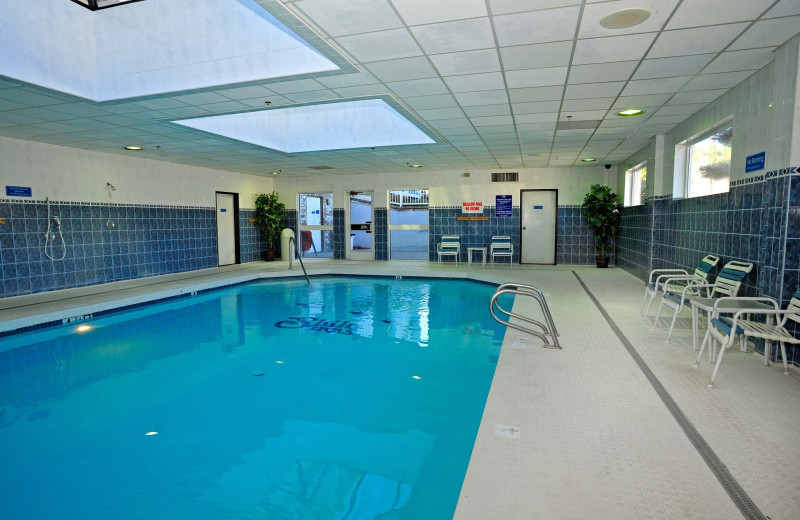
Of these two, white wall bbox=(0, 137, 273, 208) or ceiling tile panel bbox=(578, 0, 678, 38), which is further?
white wall bbox=(0, 137, 273, 208)

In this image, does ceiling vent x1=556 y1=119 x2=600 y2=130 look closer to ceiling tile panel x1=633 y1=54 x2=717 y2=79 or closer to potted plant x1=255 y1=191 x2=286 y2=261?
ceiling tile panel x1=633 y1=54 x2=717 y2=79

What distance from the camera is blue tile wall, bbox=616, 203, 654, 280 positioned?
7707 millimetres

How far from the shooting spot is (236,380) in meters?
3.98

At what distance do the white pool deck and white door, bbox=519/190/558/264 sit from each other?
22.2ft

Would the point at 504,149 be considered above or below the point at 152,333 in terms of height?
above

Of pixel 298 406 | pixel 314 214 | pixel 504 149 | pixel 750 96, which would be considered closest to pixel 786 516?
pixel 298 406

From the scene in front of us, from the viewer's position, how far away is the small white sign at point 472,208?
11656 millimetres

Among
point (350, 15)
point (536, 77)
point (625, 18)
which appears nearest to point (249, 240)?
point (536, 77)

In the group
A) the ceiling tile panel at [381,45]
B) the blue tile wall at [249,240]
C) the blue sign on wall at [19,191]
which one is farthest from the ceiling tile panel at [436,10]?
the blue tile wall at [249,240]

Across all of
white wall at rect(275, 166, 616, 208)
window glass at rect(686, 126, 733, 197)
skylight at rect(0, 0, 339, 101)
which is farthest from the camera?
white wall at rect(275, 166, 616, 208)

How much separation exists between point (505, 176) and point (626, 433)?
959 centimetres

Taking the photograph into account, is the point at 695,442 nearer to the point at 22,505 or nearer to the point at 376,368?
the point at 376,368

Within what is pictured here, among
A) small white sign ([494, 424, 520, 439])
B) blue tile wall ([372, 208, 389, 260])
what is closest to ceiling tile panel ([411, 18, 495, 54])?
small white sign ([494, 424, 520, 439])

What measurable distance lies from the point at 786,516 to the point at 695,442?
1.98 ft
